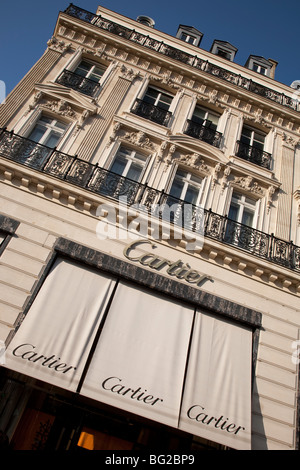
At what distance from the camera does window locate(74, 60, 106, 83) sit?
34.5ft

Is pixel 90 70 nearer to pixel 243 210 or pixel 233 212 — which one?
pixel 233 212

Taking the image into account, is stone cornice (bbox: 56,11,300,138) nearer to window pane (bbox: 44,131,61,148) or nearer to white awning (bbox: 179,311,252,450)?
window pane (bbox: 44,131,61,148)

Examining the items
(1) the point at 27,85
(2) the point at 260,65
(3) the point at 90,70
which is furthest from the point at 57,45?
(2) the point at 260,65

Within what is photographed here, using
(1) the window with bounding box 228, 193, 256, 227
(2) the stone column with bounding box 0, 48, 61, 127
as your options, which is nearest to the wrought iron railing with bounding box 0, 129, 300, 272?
(1) the window with bounding box 228, 193, 256, 227

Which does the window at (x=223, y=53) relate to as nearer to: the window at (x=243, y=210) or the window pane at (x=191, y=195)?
the window at (x=243, y=210)

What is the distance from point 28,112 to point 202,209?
602 cm

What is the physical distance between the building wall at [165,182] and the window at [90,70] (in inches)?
13.2

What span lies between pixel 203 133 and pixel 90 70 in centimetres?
496

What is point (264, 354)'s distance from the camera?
245 inches

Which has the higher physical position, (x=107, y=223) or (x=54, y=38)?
(x=54, y=38)

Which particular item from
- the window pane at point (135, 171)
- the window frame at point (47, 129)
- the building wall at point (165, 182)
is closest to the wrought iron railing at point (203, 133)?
the building wall at point (165, 182)

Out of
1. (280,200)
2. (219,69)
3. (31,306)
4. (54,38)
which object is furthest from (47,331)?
(219,69)

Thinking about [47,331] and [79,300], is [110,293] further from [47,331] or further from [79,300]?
[47,331]

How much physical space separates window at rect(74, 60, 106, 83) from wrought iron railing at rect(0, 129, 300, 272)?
4.46 m
